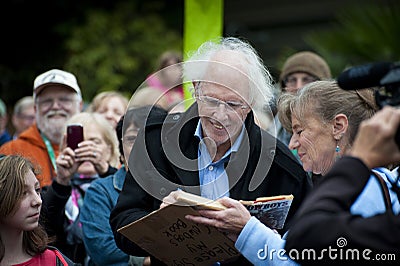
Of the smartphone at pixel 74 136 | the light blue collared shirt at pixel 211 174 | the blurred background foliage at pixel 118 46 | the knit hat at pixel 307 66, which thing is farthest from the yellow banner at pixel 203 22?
the blurred background foliage at pixel 118 46

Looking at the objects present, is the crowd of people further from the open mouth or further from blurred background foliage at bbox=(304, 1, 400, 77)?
blurred background foliage at bbox=(304, 1, 400, 77)

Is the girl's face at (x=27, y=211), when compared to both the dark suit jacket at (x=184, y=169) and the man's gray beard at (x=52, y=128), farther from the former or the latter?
the man's gray beard at (x=52, y=128)

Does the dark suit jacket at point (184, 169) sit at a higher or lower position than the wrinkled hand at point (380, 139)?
lower

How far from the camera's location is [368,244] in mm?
1905

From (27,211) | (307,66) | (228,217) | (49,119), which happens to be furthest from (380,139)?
(49,119)

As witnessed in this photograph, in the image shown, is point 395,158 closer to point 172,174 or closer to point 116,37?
point 172,174

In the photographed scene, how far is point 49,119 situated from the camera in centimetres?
489

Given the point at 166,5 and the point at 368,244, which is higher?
the point at 368,244

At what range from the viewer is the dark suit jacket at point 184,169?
2.95 metres

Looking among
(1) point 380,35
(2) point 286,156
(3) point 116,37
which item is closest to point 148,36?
(3) point 116,37

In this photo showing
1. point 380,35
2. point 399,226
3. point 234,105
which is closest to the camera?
point 399,226

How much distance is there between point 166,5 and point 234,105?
398 inches

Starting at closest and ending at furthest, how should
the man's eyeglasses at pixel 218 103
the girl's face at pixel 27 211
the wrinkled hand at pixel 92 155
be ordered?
the man's eyeglasses at pixel 218 103 → the girl's face at pixel 27 211 → the wrinkled hand at pixel 92 155

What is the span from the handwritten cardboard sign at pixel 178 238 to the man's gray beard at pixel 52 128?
2.18 meters
